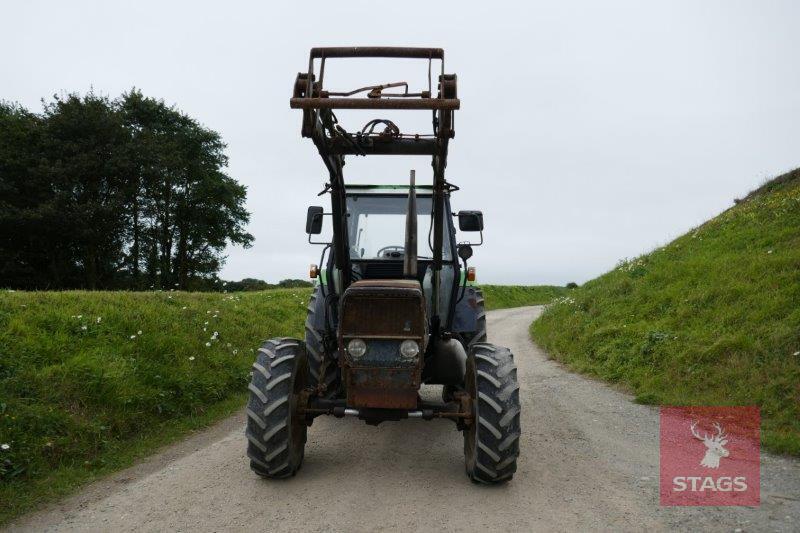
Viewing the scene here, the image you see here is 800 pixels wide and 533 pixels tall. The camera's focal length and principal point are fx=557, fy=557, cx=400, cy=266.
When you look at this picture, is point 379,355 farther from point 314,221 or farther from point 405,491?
point 314,221

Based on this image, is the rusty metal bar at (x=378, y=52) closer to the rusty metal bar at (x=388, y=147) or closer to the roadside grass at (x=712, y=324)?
the rusty metal bar at (x=388, y=147)

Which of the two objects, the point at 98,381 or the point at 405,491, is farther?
the point at 98,381

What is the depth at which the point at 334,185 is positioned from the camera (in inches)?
207

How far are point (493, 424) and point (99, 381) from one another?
465cm

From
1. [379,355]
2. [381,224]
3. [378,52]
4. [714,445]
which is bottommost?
[714,445]

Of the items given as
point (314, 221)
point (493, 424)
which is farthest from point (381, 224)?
→ point (493, 424)

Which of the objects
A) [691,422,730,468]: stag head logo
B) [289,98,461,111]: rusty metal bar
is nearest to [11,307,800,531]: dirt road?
[691,422,730,468]: stag head logo

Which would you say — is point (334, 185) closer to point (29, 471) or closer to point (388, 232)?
point (388, 232)

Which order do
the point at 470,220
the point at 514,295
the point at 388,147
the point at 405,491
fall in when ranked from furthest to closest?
1. the point at 514,295
2. the point at 470,220
3. the point at 388,147
4. the point at 405,491

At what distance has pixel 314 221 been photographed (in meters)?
6.00

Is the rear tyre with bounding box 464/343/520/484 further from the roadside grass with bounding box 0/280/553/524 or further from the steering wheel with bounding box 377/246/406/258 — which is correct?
the roadside grass with bounding box 0/280/553/524

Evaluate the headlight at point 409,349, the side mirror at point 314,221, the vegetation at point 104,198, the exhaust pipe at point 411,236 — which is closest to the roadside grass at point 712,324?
the headlight at point 409,349

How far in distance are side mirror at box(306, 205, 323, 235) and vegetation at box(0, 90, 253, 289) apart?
61.8 feet

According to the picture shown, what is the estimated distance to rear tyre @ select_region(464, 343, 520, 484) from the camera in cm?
444
